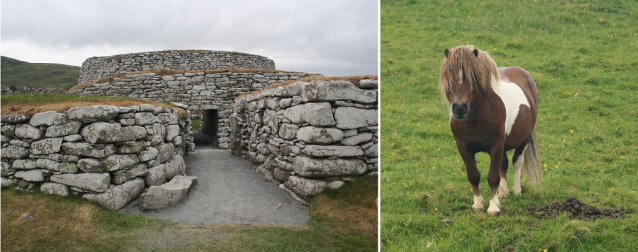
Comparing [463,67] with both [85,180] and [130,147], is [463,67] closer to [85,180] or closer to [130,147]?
[130,147]

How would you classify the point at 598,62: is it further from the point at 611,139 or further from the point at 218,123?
the point at 218,123

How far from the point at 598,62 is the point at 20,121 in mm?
12251

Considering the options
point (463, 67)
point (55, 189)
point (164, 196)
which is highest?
point (463, 67)

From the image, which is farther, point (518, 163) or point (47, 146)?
point (47, 146)

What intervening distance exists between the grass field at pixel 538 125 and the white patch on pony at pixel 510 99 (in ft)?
2.59

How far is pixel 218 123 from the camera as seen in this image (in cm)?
1616

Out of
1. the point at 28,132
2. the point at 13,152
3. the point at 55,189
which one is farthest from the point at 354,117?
the point at 13,152

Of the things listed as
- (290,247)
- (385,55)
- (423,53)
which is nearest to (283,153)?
(290,247)

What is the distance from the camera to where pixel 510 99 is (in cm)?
341

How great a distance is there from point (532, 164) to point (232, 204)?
507 centimetres

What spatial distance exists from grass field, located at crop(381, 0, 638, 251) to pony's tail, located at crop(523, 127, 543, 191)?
15 cm

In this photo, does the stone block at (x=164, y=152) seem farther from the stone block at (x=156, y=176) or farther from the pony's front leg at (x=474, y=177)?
the pony's front leg at (x=474, y=177)

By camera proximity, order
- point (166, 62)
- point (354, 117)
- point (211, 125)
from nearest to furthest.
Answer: point (354, 117), point (211, 125), point (166, 62)

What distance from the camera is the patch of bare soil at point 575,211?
9.79 ft
